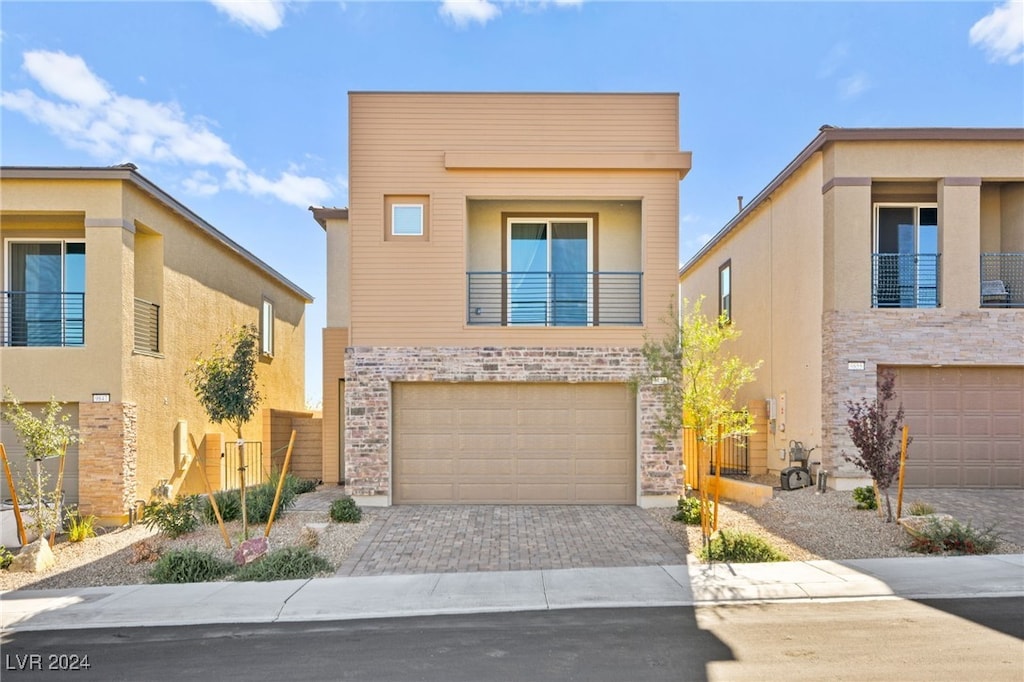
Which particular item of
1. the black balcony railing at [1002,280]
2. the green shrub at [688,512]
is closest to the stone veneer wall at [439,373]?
the green shrub at [688,512]

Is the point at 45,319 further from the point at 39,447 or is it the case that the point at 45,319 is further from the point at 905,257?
the point at 905,257

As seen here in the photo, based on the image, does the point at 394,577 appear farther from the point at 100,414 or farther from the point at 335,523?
the point at 100,414

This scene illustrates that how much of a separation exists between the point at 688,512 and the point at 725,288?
1122 cm

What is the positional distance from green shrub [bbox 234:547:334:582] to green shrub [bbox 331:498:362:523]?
1992 millimetres

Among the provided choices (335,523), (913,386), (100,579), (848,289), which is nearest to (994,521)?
(913,386)

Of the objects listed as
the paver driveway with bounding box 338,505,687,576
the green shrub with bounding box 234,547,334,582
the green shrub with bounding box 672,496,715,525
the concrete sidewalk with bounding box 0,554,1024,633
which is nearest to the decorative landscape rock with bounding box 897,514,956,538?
the concrete sidewalk with bounding box 0,554,1024,633

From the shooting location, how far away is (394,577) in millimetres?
8594

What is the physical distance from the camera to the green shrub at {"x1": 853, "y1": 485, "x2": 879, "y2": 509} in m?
11.3

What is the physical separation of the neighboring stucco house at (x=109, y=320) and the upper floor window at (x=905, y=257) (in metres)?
14.6

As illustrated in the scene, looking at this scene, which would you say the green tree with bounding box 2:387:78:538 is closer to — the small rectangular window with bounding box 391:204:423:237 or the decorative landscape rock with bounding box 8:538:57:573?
the decorative landscape rock with bounding box 8:538:57:573

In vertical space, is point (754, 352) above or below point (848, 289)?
below

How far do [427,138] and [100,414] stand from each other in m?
7.88

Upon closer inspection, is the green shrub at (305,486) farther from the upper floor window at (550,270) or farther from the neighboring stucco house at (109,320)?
the upper floor window at (550,270)

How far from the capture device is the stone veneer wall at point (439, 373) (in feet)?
41.1
